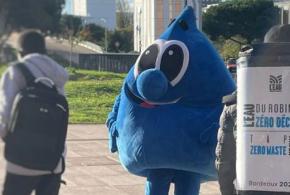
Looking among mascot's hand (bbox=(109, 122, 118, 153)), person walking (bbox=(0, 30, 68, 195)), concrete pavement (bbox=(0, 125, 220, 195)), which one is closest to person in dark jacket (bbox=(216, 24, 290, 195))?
mascot's hand (bbox=(109, 122, 118, 153))

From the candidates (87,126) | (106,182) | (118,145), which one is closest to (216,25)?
(87,126)

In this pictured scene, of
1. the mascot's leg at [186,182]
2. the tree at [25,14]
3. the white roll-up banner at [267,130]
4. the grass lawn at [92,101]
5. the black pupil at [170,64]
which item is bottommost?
the grass lawn at [92,101]

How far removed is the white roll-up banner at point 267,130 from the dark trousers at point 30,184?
123cm

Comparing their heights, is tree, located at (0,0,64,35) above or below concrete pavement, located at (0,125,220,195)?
above

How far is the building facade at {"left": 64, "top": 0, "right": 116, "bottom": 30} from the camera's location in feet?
12.8

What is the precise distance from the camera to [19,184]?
3939 millimetres

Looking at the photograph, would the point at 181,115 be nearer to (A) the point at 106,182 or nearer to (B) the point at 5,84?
(B) the point at 5,84

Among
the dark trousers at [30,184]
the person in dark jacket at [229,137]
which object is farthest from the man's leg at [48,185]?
the person in dark jacket at [229,137]

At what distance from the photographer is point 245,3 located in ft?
43.0

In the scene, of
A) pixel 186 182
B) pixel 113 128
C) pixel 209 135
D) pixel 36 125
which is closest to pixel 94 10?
pixel 36 125

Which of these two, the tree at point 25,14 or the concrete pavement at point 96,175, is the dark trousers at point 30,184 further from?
the concrete pavement at point 96,175

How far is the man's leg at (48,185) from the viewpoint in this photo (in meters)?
Answer: 4.05

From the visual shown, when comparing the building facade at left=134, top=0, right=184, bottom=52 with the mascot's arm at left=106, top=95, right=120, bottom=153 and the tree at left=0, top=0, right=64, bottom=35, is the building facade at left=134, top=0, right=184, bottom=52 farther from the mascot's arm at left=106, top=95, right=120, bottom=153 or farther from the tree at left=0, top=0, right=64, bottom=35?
the tree at left=0, top=0, right=64, bottom=35

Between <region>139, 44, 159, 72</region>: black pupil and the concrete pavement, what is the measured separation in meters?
1.50
